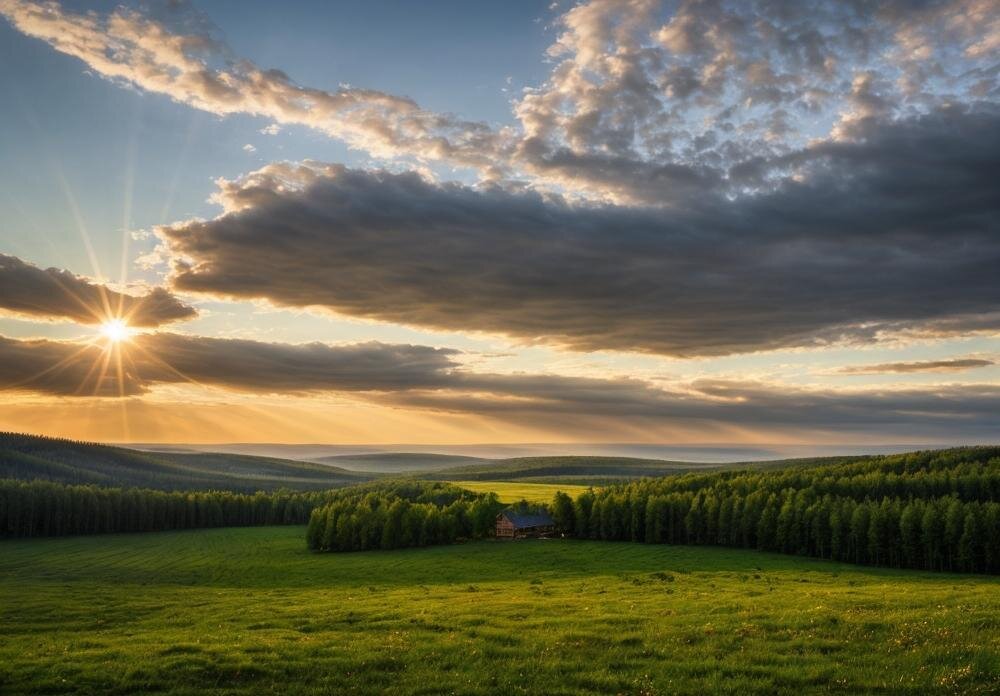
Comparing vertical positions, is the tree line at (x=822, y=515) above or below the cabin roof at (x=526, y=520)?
above

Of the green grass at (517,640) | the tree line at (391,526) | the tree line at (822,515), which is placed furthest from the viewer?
the tree line at (391,526)

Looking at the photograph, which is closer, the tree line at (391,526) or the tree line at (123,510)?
the tree line at (391,526)

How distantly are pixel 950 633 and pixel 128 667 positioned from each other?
2982 cm

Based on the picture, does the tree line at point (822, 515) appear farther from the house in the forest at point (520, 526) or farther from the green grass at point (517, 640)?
the green grass at point (517, 640)

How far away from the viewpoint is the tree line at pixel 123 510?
15850 cm

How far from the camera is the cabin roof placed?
442 feet

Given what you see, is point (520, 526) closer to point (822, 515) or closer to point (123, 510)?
point (822, 515)

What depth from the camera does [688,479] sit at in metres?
156

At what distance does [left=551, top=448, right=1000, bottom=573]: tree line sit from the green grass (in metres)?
45.9

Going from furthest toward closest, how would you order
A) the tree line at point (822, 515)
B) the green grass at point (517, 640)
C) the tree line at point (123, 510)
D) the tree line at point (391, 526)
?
the tree line at point (123, 510), the tree line at point (391, 526), the tree line at point (822, 515), the green grass at point (517, 640)

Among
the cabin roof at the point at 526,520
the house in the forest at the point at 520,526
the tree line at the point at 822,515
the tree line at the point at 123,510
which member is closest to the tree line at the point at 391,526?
the house in the forest at the point at 520,526

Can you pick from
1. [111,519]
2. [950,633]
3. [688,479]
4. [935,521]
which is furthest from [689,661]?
[111,519]

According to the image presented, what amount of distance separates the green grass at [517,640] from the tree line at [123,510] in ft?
407

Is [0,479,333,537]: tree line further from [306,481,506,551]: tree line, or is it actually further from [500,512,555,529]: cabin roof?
[500,512,555,529]: cabin roof
